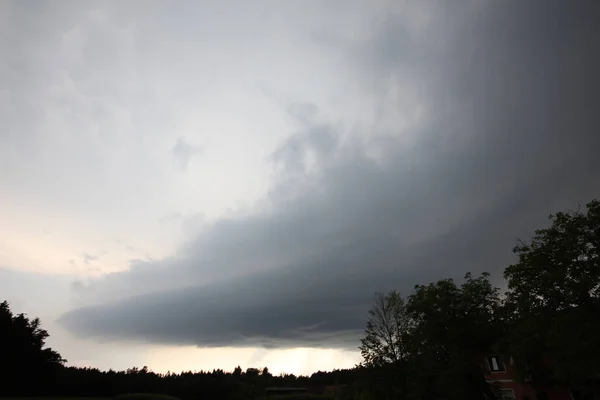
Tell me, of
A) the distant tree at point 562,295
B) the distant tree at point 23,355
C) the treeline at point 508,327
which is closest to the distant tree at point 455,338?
the treeline at point 508,327

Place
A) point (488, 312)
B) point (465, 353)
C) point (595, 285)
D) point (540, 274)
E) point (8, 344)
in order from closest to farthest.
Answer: point (595, 285)
point (540, 274)
point (465, 353)
point (488, 312)
point (8, 344)

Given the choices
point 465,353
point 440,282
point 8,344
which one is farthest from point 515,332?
point 8,344

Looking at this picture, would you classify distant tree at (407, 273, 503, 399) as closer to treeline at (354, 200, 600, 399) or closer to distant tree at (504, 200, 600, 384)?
treeline at (354, 200, 600, 399)

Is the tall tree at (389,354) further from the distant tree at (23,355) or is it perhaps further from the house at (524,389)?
the distant tree at (23,355)

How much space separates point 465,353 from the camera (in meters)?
47.8

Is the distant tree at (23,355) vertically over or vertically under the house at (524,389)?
over

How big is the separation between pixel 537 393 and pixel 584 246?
32.9 metres

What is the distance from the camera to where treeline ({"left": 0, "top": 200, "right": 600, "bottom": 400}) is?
29625 millimetres

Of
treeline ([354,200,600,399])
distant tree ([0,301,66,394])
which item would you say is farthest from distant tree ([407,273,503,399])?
distant tree ([0,301,66,394])

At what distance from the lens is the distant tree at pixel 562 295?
Answer: 28.1m

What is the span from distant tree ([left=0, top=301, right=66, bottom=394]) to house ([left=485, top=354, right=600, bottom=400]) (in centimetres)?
7083

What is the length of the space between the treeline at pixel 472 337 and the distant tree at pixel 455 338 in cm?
13

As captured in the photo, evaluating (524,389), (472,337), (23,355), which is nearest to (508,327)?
(472,337)

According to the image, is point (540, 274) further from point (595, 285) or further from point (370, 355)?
point (370, 355)
